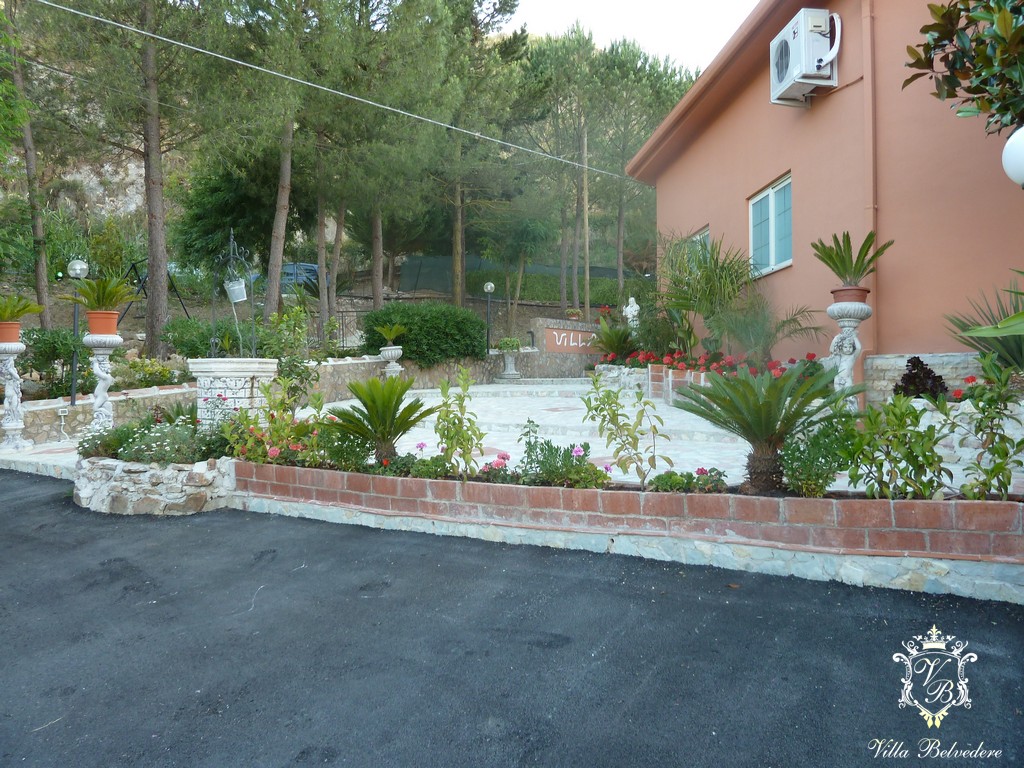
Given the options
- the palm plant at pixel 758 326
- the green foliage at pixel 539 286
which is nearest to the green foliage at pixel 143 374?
the palm plant at pixel 758 326

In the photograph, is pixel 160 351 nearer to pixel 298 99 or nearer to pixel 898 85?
pixel 298 99

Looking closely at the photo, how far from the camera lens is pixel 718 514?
2957 mm

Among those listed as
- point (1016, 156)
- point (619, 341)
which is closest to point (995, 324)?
point (1016, 156)

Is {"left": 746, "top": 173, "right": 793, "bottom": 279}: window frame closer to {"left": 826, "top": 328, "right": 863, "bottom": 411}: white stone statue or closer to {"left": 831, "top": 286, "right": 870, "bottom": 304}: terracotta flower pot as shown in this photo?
{"left": 831, "top": 286, "right": 870, "bottom": 304}: terracotta flower pot

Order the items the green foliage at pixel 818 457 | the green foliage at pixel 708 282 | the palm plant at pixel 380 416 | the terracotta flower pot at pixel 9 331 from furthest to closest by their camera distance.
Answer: the green foliage at pixel 708 282, the terracotta flower pot at pixel 9 331, the palm plant at pixel 380 416, the green foliage at pixel 818 457

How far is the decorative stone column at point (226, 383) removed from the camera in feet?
15.6

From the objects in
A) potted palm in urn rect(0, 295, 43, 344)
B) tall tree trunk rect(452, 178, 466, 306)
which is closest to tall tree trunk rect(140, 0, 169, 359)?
potted palm in urn rect(0, 295, 43, 344)

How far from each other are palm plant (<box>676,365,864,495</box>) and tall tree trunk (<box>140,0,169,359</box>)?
10120mm

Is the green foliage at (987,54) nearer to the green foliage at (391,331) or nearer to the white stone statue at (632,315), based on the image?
the white stone statue at (632,315)

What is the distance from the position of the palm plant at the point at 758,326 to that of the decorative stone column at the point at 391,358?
5790mm

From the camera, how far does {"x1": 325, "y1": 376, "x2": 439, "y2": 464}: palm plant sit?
3885 mm

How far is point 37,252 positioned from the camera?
467 inches

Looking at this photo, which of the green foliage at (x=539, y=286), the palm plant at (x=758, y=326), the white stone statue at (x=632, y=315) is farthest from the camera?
the green foliage at (x=539, y=286)

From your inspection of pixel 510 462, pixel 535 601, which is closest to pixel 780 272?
pixel 510 462
